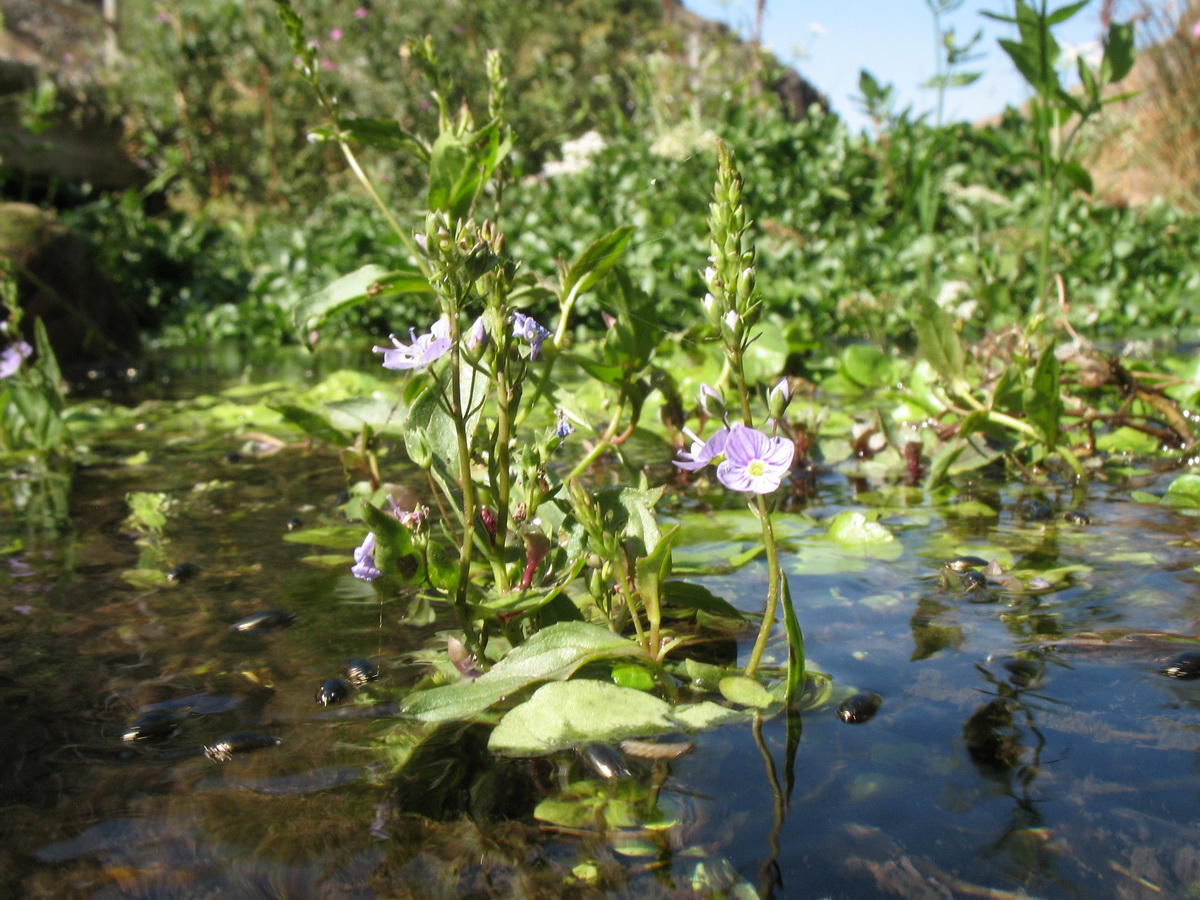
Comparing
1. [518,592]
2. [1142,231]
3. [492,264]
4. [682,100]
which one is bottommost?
[518,592]

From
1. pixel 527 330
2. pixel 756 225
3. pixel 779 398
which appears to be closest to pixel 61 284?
pixel 756 225

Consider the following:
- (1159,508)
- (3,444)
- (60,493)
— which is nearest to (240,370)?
(3,444)

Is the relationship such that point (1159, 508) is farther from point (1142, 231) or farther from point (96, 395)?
point (1142, 231)

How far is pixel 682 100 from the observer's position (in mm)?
9227

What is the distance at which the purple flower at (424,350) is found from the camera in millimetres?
1079

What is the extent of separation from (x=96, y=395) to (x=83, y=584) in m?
3.43

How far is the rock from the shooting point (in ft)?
18.6

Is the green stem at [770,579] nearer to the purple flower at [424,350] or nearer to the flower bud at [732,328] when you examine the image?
the flower bud at [732,328]

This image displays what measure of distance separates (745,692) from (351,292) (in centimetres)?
124

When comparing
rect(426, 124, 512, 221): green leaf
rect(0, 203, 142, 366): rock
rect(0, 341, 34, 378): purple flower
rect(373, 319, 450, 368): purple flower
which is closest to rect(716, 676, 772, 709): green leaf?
rect(373, 319, 450, 368): purple flower

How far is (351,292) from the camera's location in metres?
1.98

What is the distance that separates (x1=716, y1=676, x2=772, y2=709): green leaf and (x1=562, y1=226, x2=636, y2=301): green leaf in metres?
0.69

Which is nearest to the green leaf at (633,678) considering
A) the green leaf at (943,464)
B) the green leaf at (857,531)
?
the green leaf at (857,531)

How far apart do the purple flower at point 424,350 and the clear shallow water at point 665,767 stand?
1.38ft
